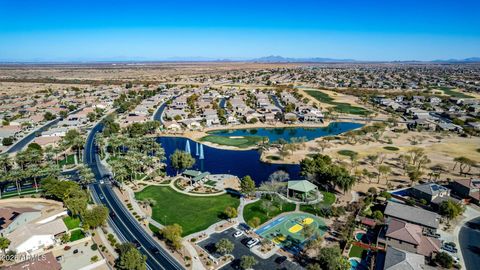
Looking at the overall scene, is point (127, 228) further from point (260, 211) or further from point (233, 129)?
point (233, 129)

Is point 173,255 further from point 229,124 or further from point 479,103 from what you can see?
point 479,103

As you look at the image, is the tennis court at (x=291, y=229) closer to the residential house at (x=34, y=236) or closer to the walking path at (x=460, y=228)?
the walking path at (x=460, y=228)

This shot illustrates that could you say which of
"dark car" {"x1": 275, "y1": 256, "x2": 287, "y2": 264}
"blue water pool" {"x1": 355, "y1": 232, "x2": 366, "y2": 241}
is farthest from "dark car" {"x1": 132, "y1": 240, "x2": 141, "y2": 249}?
"blue water pool" {"x1": 355, "y1": 232, "x2": 366, "y2": 241}

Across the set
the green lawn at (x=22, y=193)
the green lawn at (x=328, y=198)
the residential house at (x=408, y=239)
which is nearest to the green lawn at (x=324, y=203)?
the green lawn at (x=328, y=198)

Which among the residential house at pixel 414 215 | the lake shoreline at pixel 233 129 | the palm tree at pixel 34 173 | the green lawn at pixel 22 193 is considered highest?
the palm tree at pixel 34 173

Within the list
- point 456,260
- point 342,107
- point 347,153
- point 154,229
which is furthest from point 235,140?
point 342,107

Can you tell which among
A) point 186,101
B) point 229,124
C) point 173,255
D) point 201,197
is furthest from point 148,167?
point 186,101

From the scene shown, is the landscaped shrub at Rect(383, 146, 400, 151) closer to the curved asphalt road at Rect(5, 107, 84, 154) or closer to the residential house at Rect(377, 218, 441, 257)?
the residential house at Rect(377, 218, 441, 257)
